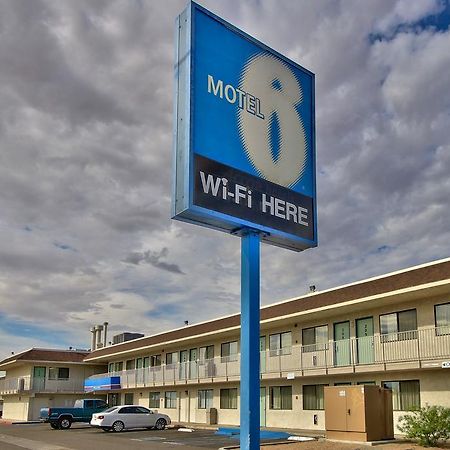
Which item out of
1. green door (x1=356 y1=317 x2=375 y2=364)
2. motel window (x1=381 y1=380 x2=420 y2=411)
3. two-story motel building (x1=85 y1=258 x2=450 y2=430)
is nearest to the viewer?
two-story motel building (x1=85 y1=258 x2=450 y2=430)

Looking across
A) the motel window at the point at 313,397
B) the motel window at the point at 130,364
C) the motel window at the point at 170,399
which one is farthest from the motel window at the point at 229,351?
the motel window at the point at 130,364

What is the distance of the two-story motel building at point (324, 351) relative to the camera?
23.9 m

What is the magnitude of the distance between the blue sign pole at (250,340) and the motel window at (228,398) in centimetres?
2699

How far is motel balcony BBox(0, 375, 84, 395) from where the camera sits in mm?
55812

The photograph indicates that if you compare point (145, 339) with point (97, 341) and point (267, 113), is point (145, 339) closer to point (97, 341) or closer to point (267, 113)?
point (97, 341)

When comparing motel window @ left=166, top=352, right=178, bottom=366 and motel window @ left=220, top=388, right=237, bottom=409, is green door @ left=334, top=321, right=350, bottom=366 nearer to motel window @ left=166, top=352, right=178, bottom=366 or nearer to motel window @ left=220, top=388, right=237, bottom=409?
motel window @ left=220, top=388, right=237, bottom=409

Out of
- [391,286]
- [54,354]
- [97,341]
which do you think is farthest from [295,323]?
[97,341]

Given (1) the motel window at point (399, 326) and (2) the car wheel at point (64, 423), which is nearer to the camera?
(1) the motel window at point (399, 326)

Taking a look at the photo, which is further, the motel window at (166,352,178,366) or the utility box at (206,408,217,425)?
the motel window at (166,352,178,366)

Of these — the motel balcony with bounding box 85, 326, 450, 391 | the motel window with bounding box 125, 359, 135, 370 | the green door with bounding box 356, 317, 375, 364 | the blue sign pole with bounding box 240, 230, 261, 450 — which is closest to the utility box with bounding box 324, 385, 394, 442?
the motel balcony with bounding box 85, 326, 450, 391

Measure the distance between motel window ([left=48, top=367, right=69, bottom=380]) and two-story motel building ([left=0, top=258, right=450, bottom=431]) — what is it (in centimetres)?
1013

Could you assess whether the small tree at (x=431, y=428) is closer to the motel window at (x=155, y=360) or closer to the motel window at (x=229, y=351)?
the motel window at (x=229, y=351)

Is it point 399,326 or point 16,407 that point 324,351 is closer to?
point 399,326

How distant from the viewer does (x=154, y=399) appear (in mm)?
47938
